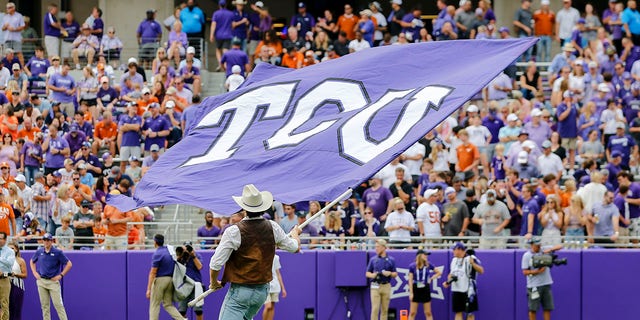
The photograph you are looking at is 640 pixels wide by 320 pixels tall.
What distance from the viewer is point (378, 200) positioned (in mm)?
23203

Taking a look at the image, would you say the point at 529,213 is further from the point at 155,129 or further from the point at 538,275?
the point at 155,129

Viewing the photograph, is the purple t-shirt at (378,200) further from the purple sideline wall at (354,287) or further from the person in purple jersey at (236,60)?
the person in purple jersey at (236,60)

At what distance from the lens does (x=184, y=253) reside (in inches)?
834

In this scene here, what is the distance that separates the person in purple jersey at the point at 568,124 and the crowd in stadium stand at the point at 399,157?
0.08 ft

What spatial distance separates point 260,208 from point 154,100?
15.6 meters

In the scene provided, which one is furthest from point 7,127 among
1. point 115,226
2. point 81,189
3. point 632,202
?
point 632,202

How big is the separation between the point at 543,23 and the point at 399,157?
674 cm

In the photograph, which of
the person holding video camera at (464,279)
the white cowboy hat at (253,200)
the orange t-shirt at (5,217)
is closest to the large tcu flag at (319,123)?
the white cowboy hat at (253,200)

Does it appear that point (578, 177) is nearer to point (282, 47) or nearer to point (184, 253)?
point (184, 253)

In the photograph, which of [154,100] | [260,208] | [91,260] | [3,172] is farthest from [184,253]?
[260,208]

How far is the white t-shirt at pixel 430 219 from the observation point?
22.5m

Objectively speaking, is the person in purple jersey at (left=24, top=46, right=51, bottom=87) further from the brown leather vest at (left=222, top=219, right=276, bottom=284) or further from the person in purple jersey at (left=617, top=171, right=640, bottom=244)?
the brown leather vest at (left=222, top=219, right=276, bottom=284)

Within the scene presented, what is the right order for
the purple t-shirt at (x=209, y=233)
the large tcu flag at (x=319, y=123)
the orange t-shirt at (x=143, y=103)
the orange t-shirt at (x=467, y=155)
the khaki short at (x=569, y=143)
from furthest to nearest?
the orange t-shirt at (x=143, y=103) < the khaki short at (x=569, y=143) < the orange t-shirt at (x=467, y=155) < the purple t-shirt at (x=209, y=233) < the large tcu flag at (x=319, y=123)

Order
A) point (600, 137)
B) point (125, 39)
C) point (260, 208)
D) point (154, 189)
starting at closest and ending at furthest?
point (260, 208) < point (154, 189) < point (600, 137) < point (125, 39)
